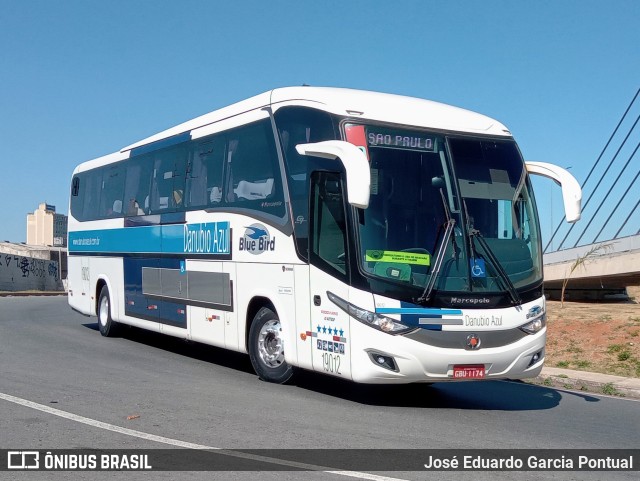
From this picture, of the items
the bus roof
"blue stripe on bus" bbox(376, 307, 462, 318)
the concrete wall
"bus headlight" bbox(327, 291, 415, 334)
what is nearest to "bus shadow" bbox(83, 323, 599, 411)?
"bus headlight" bbox(327, 291, 415, 334)

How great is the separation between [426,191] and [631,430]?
3450 millimetres

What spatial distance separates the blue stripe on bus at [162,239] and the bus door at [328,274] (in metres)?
2.48

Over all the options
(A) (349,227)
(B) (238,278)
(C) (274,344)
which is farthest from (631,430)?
(B) (238,278)

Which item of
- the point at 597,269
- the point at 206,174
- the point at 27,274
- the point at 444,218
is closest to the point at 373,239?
the point at 444,218

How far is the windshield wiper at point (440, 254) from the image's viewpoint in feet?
30.0

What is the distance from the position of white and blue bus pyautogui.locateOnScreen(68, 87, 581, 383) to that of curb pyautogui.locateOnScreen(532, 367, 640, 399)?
2.45m

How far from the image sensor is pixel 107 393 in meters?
9.95

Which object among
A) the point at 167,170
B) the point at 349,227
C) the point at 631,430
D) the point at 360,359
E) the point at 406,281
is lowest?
the point at 631,430

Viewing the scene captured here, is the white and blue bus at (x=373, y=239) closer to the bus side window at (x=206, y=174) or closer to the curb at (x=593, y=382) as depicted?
the bus side window at (x=206, y=174)

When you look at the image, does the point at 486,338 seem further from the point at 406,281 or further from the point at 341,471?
the point at 341,471

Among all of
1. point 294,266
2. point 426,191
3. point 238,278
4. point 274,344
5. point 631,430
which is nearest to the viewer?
point 631,430

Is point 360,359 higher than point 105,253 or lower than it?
lower

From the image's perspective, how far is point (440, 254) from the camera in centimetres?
930

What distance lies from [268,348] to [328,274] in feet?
6.80
